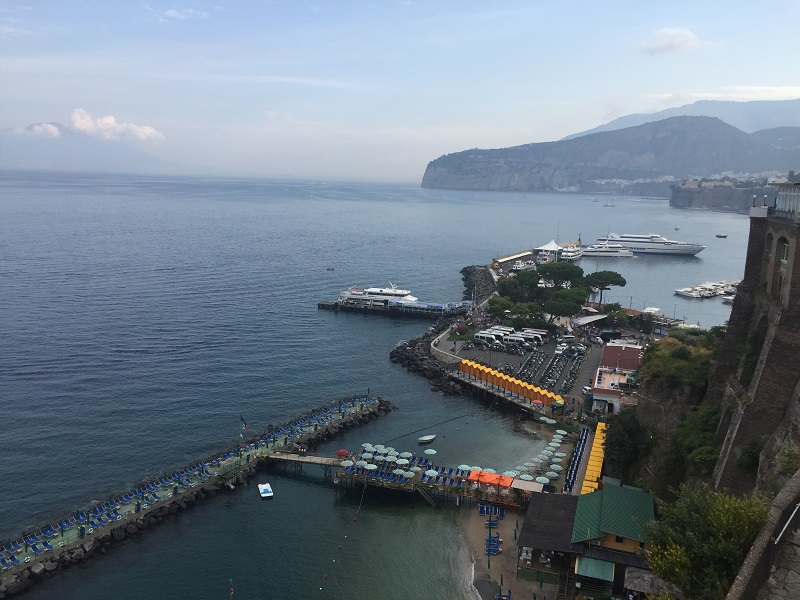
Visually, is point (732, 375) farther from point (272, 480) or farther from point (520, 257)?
point (520, 257)

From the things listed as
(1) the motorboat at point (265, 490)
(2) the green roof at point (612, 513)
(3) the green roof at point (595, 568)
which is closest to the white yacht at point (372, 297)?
(1) the motorboat at point (265, 490)

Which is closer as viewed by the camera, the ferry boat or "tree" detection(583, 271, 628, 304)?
"tree" detection(583, 271, 628, 304)

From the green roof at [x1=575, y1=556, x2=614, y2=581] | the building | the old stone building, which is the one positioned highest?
the old stone building

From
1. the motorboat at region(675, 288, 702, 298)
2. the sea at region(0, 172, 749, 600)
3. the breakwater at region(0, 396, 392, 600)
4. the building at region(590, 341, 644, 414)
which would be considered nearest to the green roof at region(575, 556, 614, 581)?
the sea at region(0, 172, 749, 600)

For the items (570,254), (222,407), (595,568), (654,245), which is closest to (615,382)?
(595,568)

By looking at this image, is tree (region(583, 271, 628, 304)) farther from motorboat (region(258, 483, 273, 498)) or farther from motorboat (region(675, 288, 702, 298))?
motorboat (region(258, 483, 273, 498))

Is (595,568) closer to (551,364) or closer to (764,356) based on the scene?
(764,356)

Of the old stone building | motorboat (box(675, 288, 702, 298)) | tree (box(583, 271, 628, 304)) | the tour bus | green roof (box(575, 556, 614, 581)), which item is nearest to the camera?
the old stone building
